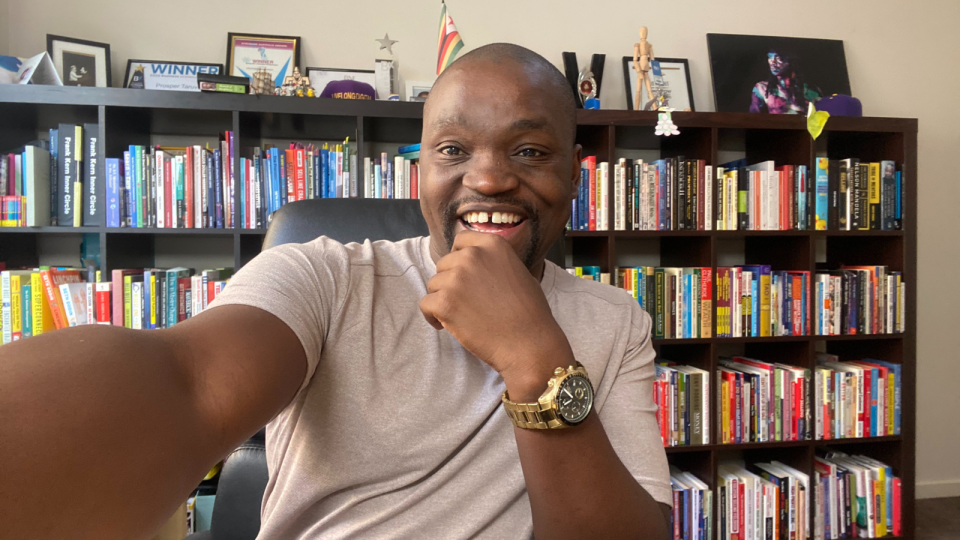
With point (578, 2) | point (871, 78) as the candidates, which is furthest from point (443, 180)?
point (871, 78)

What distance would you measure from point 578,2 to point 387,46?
0.88 meters

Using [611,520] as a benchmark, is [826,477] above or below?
below

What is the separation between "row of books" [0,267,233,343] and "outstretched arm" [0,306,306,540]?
1.46 metres

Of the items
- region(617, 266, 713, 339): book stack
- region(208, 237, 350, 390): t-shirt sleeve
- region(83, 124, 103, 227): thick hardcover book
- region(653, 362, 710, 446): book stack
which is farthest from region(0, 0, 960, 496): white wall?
region(208, 237, 350, 390): t-shirt sleeve

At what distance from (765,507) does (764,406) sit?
41 centimetres

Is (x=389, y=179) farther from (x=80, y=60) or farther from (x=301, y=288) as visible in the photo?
(x=301, y=288)

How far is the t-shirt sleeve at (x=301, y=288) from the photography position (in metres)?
0.60

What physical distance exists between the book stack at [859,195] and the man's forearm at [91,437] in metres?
2.41

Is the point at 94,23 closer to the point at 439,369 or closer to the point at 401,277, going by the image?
the point at 401,277

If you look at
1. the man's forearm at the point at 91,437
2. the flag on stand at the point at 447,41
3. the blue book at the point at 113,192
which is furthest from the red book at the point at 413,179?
the man's forearm at the point at 91,437

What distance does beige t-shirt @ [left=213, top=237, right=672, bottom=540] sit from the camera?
68 centimetres

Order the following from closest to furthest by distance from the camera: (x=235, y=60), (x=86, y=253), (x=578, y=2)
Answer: (x=86, y=253)
(x=235, y=60)
(x=578, y=2)

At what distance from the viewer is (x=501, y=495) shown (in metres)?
0.73

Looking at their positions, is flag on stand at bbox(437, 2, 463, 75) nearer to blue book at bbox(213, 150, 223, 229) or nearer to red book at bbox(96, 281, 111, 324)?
blue book at bbox(213, 150, 223, 229)
